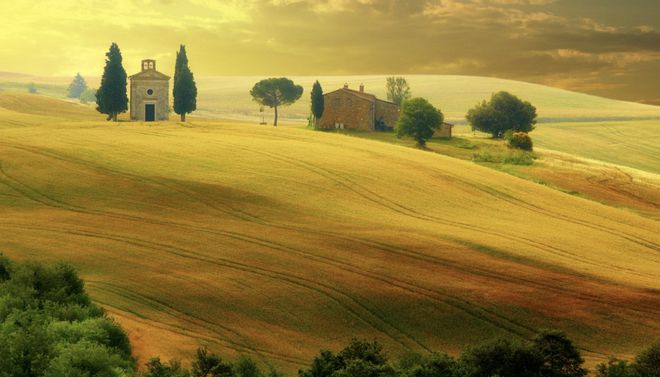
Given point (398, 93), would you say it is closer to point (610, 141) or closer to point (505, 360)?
point (610, 141)

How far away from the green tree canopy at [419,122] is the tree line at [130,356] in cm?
8277

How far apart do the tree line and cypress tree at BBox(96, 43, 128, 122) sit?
246 ft

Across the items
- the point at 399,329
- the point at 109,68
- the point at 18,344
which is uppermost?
the point at 109,68

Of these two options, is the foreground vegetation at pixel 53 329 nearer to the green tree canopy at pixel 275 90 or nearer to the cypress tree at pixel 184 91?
the cypress tree at pixel 184 91

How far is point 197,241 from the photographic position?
159 ft

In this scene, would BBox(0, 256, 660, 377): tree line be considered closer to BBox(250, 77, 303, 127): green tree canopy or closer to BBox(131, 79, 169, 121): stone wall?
BBox(131, 79, 169, 121): stone wall

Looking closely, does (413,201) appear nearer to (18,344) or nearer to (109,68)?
(18,344)

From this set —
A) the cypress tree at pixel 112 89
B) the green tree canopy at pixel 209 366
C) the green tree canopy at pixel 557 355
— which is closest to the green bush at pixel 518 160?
the cypress tree at pixel 112 89

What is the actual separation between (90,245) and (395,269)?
16.8 metres

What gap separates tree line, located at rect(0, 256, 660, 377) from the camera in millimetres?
26344

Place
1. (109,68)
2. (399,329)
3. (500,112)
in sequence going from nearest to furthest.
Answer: (399,329) → (109,68) → (500,112)

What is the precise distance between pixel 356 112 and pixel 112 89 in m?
37.5

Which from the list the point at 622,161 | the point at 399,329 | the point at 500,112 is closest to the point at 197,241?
the point at 399,329

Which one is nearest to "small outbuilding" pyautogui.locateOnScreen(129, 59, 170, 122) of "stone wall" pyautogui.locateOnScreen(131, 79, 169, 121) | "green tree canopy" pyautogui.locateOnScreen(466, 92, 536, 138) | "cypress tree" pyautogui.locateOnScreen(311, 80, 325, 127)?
"stone wall" pyautogui.locateOnScreen(131, 79, 169, 121)
